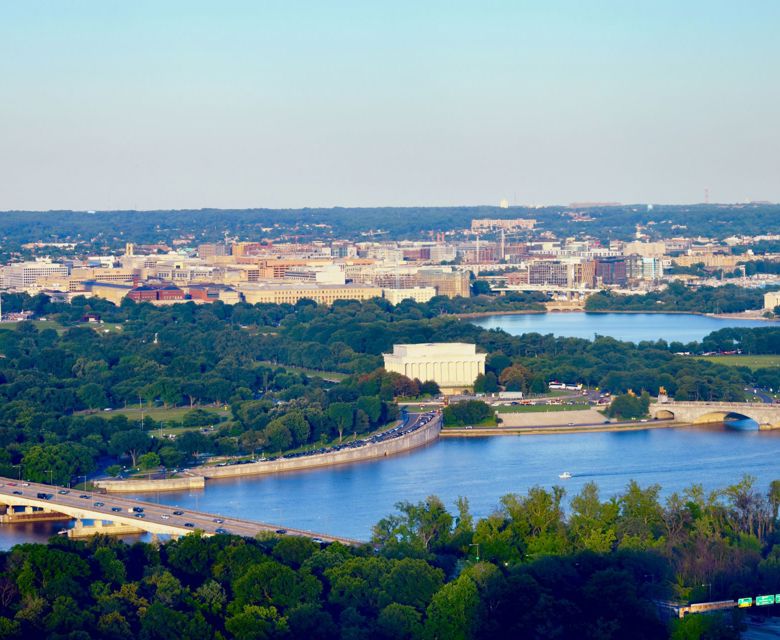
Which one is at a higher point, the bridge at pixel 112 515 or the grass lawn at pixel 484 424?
the bridge at pixel 112 515

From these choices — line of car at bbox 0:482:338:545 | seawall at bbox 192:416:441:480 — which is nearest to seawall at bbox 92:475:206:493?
seawall at bbox 192:416:441:480

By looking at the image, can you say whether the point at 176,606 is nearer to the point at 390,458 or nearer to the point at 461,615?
the point at 461,615

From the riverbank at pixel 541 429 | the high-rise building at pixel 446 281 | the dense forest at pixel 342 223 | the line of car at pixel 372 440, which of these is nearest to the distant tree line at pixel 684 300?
the high-rise building at pixel 446 281

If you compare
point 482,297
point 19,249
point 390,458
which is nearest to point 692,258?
point 482,297

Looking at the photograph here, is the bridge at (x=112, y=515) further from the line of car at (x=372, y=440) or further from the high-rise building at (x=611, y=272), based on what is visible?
the high-rise building at (x=611, y=272)

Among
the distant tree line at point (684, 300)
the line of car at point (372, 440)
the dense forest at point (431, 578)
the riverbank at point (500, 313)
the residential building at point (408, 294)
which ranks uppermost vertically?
the dense forest at point (431, 578)

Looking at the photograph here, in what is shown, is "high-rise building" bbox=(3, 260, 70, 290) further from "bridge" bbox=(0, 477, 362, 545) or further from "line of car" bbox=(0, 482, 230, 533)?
"bridge" bbox=(0, 477, 362, 545)
